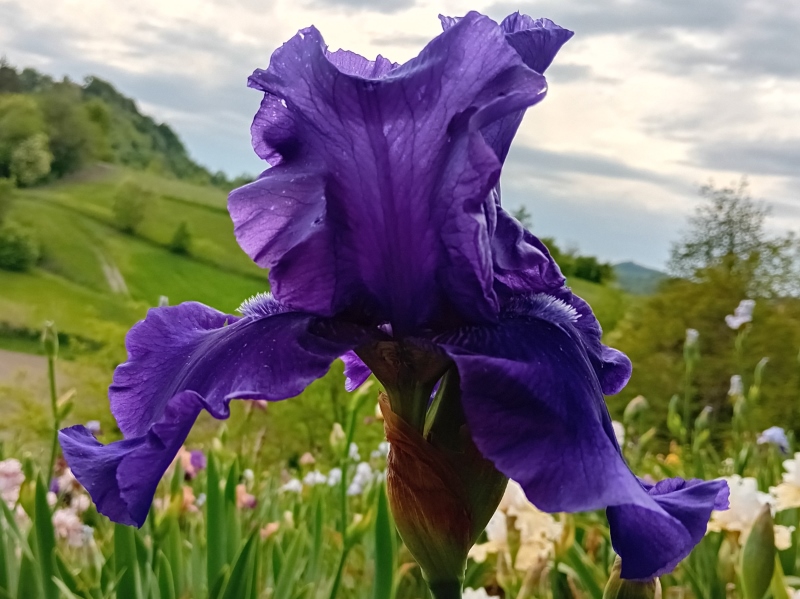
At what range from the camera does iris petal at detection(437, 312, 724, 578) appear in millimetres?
458

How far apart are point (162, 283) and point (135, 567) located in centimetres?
460

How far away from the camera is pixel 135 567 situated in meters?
1.07

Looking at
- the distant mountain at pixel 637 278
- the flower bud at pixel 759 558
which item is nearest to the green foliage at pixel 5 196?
the flower bud at pixel 759 558

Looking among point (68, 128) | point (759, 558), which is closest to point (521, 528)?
point (759, 558)

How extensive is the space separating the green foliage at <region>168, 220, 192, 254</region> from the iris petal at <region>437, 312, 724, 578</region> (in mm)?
5195

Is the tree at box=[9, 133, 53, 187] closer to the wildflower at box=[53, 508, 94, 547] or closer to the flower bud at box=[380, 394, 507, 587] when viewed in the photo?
the wildflower at box=[53, 508, 94, 547]

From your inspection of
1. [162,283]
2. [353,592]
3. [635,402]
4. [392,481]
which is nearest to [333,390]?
[162,283]

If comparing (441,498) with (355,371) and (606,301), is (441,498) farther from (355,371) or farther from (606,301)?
(606,301)

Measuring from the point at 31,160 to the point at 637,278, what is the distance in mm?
5750

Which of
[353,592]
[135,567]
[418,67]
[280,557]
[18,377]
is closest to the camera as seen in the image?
[418,67]

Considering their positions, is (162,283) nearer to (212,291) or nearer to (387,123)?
(212,291)

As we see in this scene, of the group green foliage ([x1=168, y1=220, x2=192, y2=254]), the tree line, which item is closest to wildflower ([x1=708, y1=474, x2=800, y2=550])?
the tree line

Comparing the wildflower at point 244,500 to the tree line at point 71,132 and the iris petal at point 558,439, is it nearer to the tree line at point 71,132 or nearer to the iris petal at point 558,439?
the iris petal at point 558,439

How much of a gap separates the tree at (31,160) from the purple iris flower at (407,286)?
4.59m
